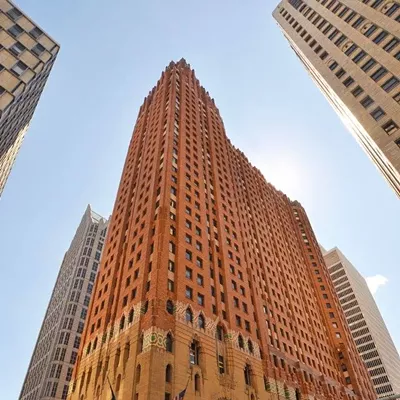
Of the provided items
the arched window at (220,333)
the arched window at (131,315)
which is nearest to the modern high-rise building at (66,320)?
the arched window at (131,315)

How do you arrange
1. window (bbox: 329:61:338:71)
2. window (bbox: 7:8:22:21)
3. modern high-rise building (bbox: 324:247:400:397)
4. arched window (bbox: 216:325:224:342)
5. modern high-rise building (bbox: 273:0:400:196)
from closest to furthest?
1. modern high-rise building (bbox: 273:0:400:196)
2. arched window (bbox: 216:325:224:342)
3. window (bbox: 7:8:22:21)
4. window (bbox: 329:61:338:71)
5. modern high-rise building (bbox: 324:247:400:397)

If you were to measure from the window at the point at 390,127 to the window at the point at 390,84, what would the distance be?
16.7ft

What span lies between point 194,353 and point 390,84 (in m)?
41.0

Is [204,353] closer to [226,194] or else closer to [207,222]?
[207,222]

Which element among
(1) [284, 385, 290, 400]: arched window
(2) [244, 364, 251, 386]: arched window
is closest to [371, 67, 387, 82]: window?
(2) [244, 364, 251, 386]: arched window

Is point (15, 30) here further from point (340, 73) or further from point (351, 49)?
point (351, 49)

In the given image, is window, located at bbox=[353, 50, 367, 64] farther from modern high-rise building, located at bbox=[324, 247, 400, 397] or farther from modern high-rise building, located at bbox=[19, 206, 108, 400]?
modern high-rise building, located at bbox=[324, 247, 400, 397]

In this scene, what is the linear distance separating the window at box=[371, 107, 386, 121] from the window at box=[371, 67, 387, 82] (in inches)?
204

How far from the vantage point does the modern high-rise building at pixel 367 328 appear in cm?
12706

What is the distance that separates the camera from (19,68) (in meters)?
42.7

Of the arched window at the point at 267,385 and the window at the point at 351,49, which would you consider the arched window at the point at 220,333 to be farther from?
the window at the point at 351,49

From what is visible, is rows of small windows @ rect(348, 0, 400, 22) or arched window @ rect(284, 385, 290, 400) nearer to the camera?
rows of small windows @ rect(348, 0, 400, 22)

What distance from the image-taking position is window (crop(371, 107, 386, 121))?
4062 cm

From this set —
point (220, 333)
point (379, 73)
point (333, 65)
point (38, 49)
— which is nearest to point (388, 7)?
point (333, 65)
